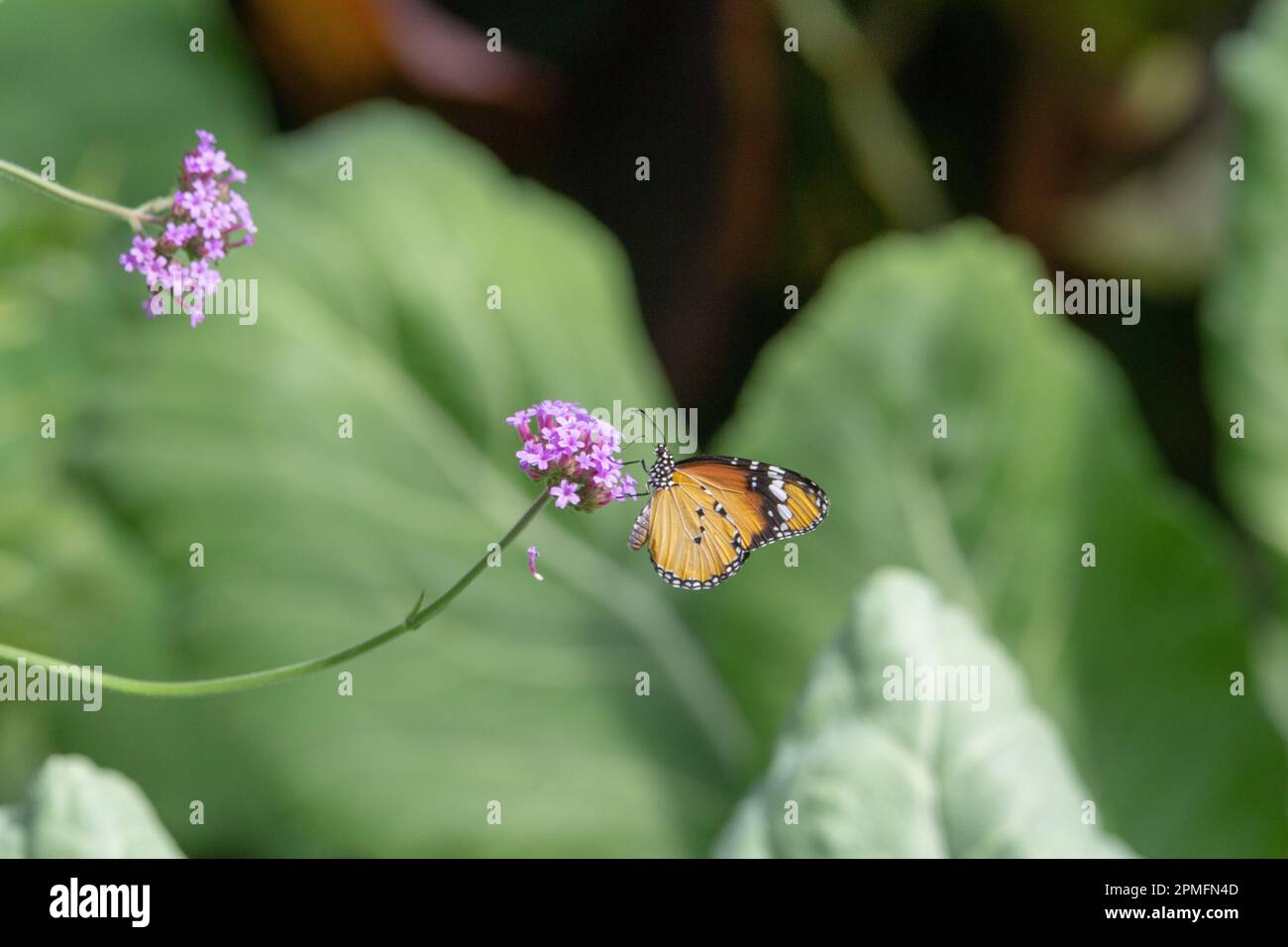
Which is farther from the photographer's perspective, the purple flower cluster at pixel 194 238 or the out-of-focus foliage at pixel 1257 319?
the out-of-focus foliage at pixel 1257 319

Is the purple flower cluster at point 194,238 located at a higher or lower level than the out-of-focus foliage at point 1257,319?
lower

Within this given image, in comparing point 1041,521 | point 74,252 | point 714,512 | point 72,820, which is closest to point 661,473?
point 714,512

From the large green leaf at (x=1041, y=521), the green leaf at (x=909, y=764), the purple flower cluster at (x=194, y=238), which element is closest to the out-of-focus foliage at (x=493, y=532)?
the large green leaf at (x=1041, y=521)

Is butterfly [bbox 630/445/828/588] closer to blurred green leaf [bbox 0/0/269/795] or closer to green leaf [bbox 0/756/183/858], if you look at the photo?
green leaf [bbox 0/756/183/858]

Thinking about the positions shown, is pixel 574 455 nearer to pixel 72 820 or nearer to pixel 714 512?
pixel 714 512

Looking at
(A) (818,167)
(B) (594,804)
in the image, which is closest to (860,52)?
(A) (818,167)

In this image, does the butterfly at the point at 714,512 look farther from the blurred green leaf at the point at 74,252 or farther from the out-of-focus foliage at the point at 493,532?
the blurred green leaf at the point at 74,252

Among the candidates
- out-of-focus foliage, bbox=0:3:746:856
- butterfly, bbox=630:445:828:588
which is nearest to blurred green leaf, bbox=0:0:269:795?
out-of-focus foliage, bbox=0:3:746:856
